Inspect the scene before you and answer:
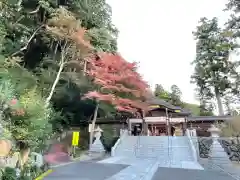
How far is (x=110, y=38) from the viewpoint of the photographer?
42.3 ft

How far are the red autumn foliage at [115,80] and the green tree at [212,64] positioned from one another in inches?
467

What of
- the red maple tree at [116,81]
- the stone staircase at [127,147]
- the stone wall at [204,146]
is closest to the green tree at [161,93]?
the stone staircase at [127,147]

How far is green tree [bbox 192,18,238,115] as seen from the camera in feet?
71.6

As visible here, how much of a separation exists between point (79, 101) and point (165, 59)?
10.9 m

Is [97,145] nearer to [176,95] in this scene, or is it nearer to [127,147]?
[127,147]

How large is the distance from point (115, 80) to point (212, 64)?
13735 millimetres

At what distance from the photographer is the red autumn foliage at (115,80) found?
41.7 ft

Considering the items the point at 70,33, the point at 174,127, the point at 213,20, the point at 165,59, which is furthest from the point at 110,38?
the point at 213,20

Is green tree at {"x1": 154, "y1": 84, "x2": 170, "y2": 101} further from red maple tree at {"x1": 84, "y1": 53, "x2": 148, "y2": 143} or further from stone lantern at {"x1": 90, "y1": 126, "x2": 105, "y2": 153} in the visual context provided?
stone lantern at {"x1": 90, "y1": 126, "x2": 105, "y2": 153}

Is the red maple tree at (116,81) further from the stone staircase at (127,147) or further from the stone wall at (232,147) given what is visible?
the stone wall at (232,147)

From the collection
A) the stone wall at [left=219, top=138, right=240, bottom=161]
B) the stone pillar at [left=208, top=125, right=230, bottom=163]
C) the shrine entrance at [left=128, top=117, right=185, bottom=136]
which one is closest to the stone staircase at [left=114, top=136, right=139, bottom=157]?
the shrine entrance at [left=128, top=117, right=185, bottom=136]

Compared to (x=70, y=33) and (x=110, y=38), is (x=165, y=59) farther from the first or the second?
(x=70, y=33)

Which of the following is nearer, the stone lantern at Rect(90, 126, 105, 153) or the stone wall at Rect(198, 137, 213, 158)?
the stone wall at Rect(198, 137, 213, 158)

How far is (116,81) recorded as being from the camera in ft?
42.8
